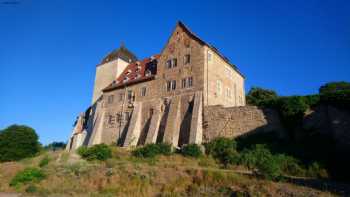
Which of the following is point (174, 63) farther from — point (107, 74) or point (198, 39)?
point (107, 74)

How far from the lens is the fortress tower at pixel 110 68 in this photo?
4444 centimetres

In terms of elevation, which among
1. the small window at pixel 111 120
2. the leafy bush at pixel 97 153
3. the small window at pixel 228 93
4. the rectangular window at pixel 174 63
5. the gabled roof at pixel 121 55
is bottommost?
the leafy bush at pixel 97 153

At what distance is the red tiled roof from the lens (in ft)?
122

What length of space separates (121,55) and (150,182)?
32828 millimetres

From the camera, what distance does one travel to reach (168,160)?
2384cm

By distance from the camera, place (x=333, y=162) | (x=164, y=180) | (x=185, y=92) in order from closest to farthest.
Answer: (x=164, y=180)
(x=333, y=162)
(x=185, y=92)

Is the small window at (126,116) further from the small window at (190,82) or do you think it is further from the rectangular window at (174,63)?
the small window at (190,82)

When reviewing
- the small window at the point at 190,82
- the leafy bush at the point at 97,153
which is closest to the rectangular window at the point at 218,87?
the small window at the point at 190,82

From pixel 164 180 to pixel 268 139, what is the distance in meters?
11.5

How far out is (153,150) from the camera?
83.5ft

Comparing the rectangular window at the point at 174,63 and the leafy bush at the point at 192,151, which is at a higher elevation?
the rectangular window at the point at 174,63

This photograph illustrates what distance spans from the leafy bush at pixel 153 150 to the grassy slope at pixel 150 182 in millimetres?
2363

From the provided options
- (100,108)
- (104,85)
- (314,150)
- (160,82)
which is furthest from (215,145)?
(104,85)

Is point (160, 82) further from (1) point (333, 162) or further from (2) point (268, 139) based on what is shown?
(1) point (333, 162)
